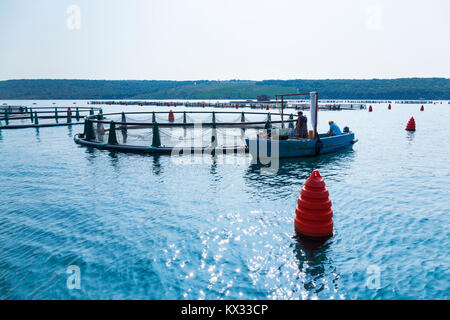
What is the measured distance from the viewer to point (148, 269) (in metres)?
5.17

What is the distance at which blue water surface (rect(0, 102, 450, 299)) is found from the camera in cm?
474

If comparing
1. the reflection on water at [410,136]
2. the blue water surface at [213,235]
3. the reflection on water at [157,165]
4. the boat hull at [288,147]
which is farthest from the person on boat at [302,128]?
the reflection on water at [410,136]

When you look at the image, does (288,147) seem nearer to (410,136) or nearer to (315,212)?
(315,212)

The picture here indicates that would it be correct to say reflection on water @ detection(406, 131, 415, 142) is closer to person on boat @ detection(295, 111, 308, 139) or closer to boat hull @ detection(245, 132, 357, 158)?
boat hull @ detection(245, 132, 357, 158)

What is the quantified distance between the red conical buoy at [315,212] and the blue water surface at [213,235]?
249mm

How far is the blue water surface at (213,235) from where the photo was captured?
187 inches

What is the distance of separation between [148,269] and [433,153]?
56.0ft

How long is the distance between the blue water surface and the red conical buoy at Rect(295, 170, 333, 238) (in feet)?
0.82

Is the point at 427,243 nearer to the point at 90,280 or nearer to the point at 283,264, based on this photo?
the point at 283,264

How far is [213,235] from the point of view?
6.45 metres
